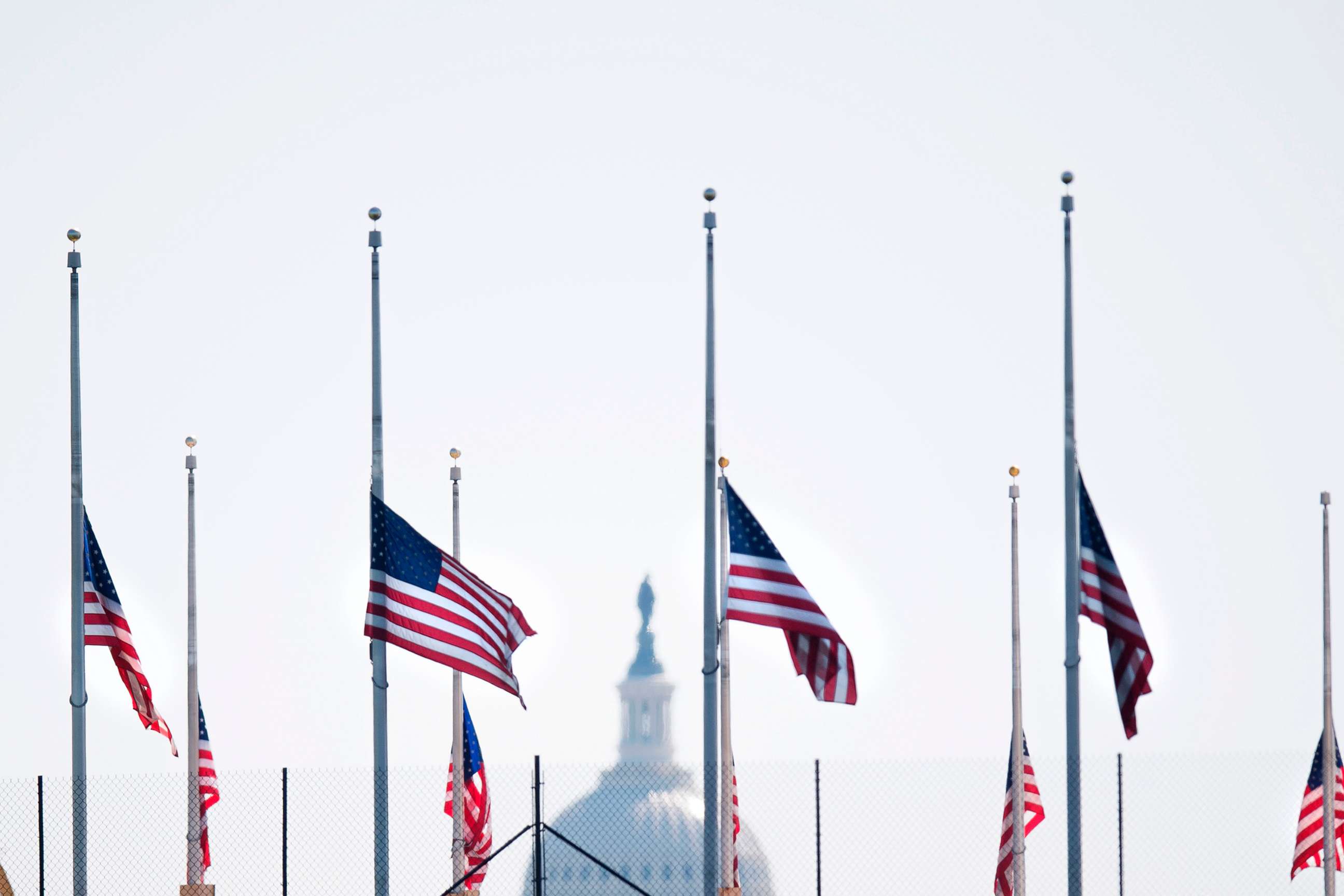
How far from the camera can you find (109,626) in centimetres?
3284

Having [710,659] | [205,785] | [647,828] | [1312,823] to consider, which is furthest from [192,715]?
[647,828]

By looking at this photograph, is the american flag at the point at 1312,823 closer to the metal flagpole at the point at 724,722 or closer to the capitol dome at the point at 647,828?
the metal flagpole at the point at 724,722

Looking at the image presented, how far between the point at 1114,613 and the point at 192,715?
446 inches

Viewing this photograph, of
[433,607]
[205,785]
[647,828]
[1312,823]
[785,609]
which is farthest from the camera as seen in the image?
[647,828]

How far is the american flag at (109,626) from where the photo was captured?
32.7 meters

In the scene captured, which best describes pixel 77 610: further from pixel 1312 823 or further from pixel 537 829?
pixel 1312 823

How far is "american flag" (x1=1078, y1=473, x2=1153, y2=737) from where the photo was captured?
2909cm

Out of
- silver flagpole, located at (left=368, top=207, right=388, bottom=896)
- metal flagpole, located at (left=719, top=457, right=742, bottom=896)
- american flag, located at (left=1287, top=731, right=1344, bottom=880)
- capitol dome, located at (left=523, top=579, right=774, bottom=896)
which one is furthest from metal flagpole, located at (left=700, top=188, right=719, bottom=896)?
capitol dome, located at (left=523, top=579, right=774, bottom=896)

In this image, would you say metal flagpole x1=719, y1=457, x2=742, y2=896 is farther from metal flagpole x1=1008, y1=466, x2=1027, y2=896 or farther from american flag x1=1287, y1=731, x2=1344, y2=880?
american flag x1=1287, y1=731, x2=1344, y2=880

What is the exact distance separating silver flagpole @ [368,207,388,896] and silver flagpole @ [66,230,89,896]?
3200 millimetres

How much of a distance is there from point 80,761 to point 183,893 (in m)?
2.65

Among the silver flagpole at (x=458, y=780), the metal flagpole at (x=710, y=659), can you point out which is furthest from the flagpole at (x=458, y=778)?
the metal flagpole at (x=710, y=659)

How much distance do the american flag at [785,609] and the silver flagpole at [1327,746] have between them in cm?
1174

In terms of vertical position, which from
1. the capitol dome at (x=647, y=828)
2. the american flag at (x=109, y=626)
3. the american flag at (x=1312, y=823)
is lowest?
the capitol dome at (x=647, y=828)
